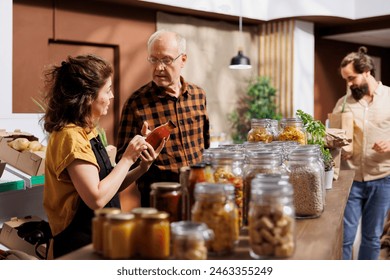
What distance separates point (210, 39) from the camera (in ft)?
23.8

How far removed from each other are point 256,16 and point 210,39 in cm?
72

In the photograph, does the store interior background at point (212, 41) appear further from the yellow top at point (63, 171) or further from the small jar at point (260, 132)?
the yellow top at point (63, 171)

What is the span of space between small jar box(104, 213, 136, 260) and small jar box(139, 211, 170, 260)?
2cm

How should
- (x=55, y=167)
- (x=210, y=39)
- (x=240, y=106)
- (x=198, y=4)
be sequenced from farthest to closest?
(x=240, y=106) < (x=210, y=39) < (x=198, y=4) < (x=55, y=167)

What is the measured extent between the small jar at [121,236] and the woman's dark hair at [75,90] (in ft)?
2.46

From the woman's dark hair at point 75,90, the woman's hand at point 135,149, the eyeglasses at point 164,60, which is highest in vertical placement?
the eyeglasses at point 164,60

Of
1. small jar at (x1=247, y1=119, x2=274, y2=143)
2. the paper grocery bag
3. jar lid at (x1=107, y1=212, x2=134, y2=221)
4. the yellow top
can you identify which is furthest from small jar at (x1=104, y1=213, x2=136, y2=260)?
the paper grocery bag

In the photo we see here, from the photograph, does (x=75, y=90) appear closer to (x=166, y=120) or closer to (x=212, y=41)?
(x=166, y=120)

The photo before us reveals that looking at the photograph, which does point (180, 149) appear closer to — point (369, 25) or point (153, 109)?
point (153, 109)

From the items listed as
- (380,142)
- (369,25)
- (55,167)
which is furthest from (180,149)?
(369,25)

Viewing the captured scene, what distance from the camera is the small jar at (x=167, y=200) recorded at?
140 centimetres

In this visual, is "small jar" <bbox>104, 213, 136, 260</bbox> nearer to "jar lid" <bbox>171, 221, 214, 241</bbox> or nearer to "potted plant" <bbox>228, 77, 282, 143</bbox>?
"jar lid" <bbox>171, 221, 214, 241</bbox>

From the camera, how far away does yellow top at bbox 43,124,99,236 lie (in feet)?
5.61

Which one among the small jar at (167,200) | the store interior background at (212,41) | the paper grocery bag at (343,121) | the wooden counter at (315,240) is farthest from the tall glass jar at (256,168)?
the store interior background at (212,41)
